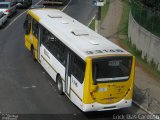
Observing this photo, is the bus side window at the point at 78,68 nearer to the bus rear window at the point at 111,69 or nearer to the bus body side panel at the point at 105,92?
the bus body side panel at the point at 105,92

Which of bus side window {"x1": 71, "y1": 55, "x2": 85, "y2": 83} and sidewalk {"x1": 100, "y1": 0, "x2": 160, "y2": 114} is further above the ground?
bus side window {"x1": 71, "y1": 55, "x2": 85, "y2": 83}

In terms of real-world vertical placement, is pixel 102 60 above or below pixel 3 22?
above

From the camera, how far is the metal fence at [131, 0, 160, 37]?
27.1 m

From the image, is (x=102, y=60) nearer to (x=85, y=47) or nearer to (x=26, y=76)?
(x=85, y=47)

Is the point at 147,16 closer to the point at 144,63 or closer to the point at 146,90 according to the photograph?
the point at 144,63

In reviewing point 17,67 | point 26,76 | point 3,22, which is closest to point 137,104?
point 26,76

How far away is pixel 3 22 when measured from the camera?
3712cm

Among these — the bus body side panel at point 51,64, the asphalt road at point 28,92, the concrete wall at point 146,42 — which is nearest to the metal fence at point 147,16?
the concrete wall at point 146,42

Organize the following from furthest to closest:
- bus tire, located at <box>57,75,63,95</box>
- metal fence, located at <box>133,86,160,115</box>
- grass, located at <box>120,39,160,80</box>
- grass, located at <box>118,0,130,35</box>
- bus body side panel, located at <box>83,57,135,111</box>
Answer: grass, located at <box>118,0,130,35</box>, grass, located at <box>120,39,160,80</box>, bus tire, located at <box>57,75,63,95</box>, metal fence, located at <box>133,86,160,115</box>, bus body side panel, located at <box>83,57,135,111</box>

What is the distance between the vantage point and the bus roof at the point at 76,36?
18.3 metres

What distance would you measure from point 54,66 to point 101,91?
483cm

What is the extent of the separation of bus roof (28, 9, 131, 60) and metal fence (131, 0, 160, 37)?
591cm

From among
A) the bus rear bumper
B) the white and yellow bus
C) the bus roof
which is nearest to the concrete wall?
the bus roof

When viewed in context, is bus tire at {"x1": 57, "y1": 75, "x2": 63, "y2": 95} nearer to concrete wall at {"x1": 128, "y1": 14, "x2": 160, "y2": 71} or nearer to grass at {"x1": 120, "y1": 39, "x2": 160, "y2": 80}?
grass at {"x1": 120, "y1": 39, "x2": 160, "y2": 80}
